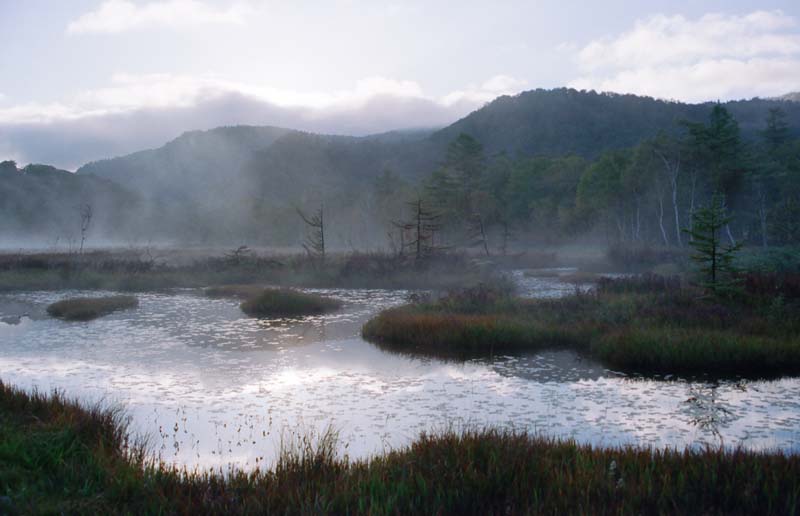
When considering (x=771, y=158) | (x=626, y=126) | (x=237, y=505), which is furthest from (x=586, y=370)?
(x=626, y=126)

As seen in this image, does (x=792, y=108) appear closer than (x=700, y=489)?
No

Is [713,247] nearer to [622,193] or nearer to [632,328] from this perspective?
[632,328]

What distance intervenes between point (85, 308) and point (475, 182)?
63337 mm

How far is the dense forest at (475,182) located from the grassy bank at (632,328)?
50.6 ft

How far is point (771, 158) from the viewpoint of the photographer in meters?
67.2

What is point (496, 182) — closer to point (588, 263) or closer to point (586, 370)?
point (588, 263)

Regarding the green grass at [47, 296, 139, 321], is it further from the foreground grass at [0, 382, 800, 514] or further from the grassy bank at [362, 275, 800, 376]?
the foreground grass at [0, 382, 800, 514]

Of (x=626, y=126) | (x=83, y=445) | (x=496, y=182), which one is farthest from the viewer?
(x=626, y=126)

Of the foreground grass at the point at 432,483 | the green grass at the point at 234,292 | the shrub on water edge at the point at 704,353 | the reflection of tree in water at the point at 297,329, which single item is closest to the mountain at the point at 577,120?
the green grass at the point at 234,292

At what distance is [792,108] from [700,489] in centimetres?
18169

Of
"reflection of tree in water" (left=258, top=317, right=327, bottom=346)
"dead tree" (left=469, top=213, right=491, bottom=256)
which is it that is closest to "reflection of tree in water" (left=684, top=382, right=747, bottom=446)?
"reflection of tree in water" (left=258, top=317, right=327, bottom=346)

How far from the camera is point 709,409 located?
11680mm

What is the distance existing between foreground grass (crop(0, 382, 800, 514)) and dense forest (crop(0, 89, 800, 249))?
30.3 m

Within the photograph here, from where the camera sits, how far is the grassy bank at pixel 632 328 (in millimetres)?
15312
